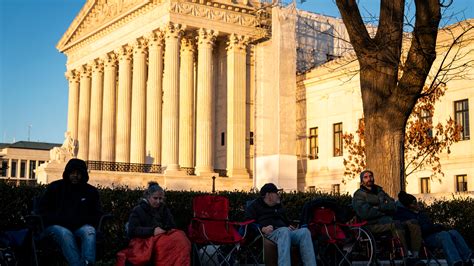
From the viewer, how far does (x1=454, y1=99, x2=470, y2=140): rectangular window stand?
105 feet

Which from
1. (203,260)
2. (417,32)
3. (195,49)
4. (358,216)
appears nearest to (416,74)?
(417,32)

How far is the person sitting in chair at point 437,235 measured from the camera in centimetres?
1048

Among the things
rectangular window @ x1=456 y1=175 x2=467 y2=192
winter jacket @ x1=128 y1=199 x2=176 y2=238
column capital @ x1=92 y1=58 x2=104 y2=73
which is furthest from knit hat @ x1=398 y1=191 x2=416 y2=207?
column capital @ x1=92 y1=58 x2=104 y2=73

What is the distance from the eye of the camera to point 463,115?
32062 millimetres

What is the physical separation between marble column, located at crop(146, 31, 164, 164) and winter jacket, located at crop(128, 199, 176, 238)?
32.4 metres

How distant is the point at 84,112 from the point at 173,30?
14.2m

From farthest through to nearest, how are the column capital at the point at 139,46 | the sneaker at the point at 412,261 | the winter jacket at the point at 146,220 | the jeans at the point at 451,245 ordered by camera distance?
the column capital at the point at 139,46 → the jeans at the point at 451,245 → the sneaker at the point at 412,261 → the winter jacket at the point at 146,220

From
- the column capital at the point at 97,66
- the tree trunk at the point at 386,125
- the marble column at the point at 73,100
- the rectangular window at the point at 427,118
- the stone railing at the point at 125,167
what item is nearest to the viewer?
the tree trunk at the point at 386,125

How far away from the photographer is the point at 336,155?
39.5m

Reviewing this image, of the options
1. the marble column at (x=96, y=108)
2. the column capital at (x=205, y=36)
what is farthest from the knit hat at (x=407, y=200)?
the marble column at (x=96, y=108)

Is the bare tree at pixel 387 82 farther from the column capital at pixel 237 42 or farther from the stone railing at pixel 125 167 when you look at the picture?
the column capital at pixel 237 42

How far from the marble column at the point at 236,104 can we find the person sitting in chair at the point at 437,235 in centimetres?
3003

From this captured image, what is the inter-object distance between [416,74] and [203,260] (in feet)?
16.6

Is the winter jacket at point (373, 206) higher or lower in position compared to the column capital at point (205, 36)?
lower
